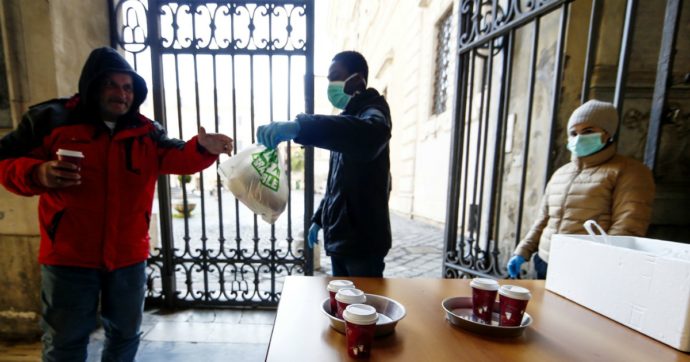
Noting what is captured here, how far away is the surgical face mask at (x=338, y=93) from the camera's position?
1.67m

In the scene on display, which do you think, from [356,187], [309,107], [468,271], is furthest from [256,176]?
[468,271]

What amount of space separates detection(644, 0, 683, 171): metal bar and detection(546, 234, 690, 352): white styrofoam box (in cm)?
63

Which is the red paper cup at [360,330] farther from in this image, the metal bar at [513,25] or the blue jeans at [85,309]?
the metal bar at [513,25]

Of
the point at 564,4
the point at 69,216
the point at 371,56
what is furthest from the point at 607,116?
the point at 371,56

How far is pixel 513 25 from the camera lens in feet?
6.37

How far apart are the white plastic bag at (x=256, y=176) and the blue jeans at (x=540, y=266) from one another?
62.2 inches

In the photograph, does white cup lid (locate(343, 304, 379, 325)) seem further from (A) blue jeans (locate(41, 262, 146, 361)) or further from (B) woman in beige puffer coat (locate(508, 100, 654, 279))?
(B) woman in beige puffer coat (locate(508, 100, 654, 279))

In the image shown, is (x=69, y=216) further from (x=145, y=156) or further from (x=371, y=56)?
(x=371, y=56)

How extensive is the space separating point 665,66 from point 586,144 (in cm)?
42

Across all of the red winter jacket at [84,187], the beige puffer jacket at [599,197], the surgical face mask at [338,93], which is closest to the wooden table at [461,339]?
the beige puffer jacket at [599,197]

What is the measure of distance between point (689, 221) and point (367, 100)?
8.93 ft

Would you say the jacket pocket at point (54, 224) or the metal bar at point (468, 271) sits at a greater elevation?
the jacket pocket at point (54, 224)

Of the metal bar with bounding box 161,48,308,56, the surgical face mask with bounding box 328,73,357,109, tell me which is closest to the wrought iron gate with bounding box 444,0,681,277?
the surgical face mask with bounding box 328,73,357,109

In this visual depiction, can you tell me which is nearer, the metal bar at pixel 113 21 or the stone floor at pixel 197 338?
the stone floor at pixel 197 338
